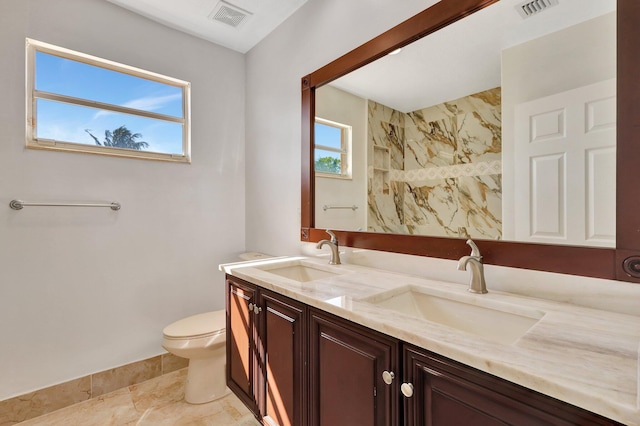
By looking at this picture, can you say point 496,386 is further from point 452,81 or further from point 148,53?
point 148,53

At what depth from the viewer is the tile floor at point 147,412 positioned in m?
1.75

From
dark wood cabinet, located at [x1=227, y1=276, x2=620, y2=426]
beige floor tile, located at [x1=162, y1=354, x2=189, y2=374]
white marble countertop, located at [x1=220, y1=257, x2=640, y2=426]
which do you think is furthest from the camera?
beige floor tile, located at [x1=162, y1=354, x2=189, y2=374]

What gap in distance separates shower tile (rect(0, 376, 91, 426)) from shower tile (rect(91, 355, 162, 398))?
0.17ft

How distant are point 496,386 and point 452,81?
3.76 ft

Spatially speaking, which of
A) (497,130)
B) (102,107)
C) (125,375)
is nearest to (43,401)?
(125,375)

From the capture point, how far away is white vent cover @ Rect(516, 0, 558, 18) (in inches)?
40.1

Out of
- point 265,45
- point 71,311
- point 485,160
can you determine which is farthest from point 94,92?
point 485,160

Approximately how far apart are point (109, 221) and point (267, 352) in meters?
1.47

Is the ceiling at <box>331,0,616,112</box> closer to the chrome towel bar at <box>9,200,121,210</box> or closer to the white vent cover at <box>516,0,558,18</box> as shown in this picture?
the white vent cover at <box>516,0,558,18</box>

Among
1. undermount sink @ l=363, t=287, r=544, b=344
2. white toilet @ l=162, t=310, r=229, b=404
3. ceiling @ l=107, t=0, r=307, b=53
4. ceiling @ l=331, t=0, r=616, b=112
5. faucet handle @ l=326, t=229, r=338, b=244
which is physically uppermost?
ceiling @ l=107, t=0, r=307, b=53

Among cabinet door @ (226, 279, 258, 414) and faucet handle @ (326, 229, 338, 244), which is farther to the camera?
faucet handle @ (326, 229, 338, 244)

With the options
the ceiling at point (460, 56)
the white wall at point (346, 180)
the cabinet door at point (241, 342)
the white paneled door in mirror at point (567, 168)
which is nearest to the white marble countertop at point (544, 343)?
the white paneled door in mirror at point (567, 168)

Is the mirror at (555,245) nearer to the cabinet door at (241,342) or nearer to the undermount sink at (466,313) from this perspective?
the undermount sink at (466,313)

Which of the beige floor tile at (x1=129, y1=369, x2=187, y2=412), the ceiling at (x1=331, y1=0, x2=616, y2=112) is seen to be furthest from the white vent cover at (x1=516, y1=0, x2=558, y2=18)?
the beige floor tile at (x1=129, y1=369, x2=187, y2=412)
